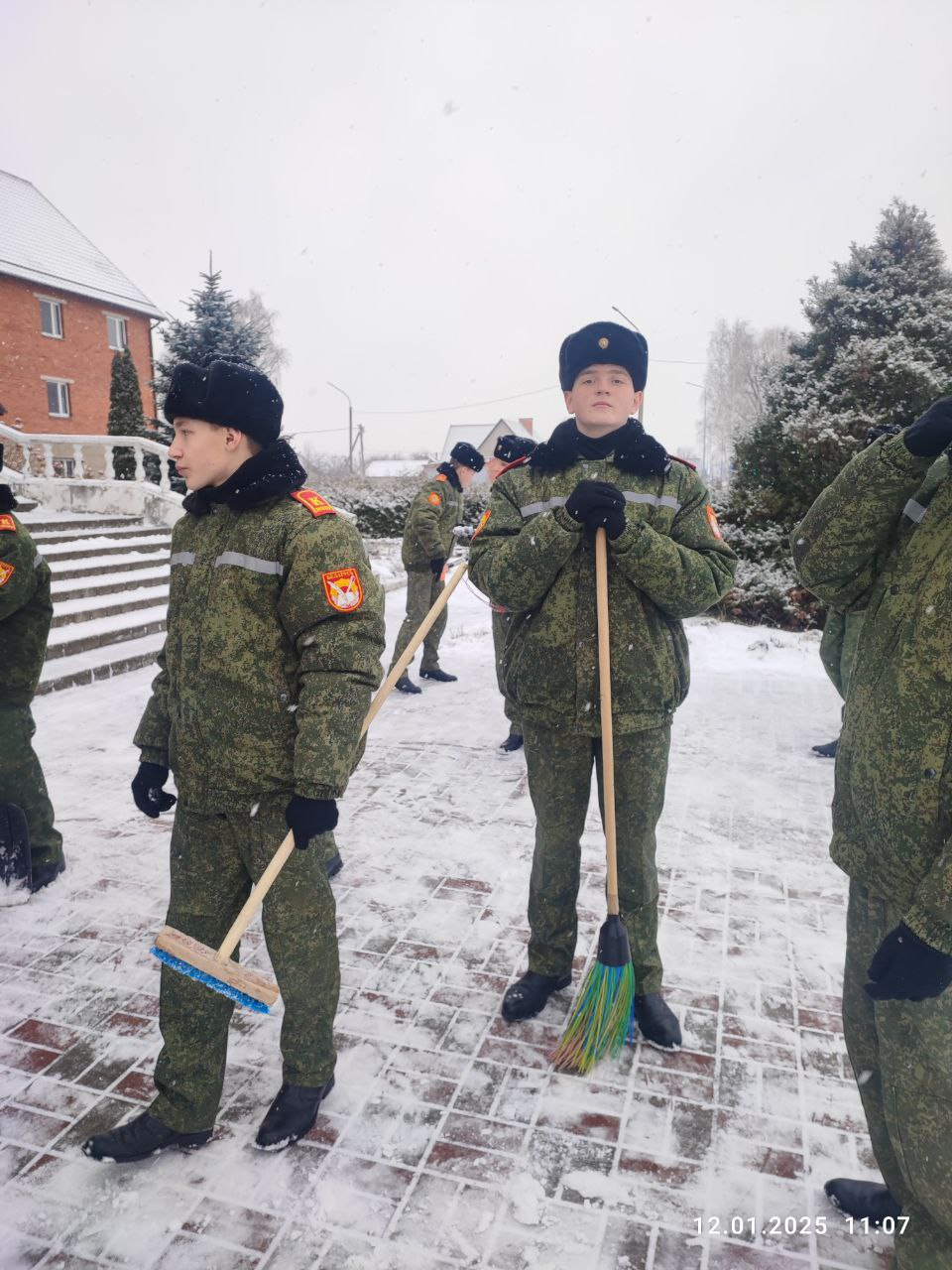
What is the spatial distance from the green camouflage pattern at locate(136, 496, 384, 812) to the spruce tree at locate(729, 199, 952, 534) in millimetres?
9396

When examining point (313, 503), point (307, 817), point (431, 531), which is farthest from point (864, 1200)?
point (431, 531)

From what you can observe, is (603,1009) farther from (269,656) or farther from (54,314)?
(54,314)

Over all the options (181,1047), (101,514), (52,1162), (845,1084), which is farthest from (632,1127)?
(101,514)

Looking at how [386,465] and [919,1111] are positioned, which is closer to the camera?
[919,1111]

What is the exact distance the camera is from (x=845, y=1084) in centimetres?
259

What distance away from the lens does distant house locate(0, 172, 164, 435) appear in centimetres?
2498

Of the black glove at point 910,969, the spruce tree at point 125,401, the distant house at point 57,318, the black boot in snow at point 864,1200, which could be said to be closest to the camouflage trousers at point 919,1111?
the black glove at point 910,969

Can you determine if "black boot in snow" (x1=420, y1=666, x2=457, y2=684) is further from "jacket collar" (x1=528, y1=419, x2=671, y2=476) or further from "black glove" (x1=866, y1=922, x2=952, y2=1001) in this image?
"black glove" (x1=866, y1=922, x2=952, y2=1001)

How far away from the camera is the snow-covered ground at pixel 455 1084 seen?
2055 mm

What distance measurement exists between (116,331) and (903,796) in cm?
3216

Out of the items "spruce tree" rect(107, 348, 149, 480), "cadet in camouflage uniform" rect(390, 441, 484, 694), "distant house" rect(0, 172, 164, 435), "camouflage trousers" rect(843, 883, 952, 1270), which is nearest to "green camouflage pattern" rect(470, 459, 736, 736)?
"camouflage trousers" rect(843, 883, 952, 1270)

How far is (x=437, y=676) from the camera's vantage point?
7.98 metres

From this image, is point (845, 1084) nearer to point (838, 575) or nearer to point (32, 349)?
point (838, 575)

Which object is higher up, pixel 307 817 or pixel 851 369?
pixel 851 369
